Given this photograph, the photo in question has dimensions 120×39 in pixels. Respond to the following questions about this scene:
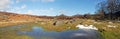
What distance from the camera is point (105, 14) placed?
10719cm

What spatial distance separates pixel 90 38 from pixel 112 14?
6908 centimetres

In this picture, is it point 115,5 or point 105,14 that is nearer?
point 115,5

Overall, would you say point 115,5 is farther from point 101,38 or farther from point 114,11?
A: point 101,38

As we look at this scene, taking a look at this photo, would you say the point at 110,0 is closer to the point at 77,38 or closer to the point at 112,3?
the point at 112,3

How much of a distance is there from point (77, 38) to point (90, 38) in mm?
2475

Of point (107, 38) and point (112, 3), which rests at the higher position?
point (112, 3)

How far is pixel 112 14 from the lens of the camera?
103250 mm

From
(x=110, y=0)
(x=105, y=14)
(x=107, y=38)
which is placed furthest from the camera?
(x=105, y=14)

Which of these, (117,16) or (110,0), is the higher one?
(110,0)

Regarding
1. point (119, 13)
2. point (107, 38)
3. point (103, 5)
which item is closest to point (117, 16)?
point (119, 13)

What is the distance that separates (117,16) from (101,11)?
9.15 meters

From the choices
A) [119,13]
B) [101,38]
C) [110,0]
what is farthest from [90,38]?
[119,13]

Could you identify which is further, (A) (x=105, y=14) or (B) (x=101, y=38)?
(A) (x=105, y=14)

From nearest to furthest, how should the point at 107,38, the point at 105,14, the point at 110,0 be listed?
the point at 107,38 < the point at 110,0 < the point at 105,14
